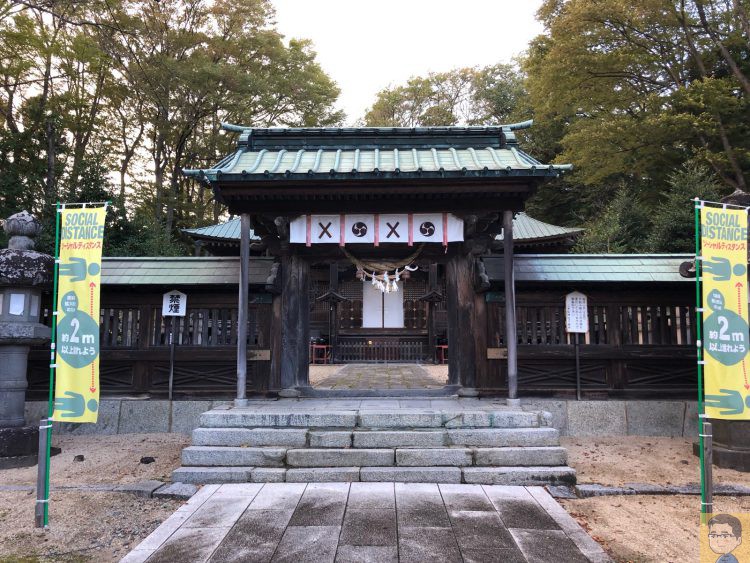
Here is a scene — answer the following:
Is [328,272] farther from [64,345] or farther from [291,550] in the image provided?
[291,550]

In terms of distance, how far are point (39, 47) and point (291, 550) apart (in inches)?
909

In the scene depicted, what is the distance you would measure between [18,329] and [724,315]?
10.4 meters

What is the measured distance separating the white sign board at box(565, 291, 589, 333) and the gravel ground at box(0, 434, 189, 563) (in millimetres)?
7344

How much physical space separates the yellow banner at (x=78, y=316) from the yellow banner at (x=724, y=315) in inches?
291

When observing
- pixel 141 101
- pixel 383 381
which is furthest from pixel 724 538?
pixel 141 101

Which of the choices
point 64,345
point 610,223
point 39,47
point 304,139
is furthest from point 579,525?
point 39,47

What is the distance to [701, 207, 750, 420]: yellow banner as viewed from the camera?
5.41m

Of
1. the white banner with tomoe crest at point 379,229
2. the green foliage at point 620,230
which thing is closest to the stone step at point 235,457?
the white banner with tomoe crest at point 379,229

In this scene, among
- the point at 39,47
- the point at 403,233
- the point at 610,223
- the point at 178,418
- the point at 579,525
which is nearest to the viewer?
the point at 579,525

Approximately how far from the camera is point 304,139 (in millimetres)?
9336

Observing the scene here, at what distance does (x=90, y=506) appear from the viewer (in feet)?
18.8

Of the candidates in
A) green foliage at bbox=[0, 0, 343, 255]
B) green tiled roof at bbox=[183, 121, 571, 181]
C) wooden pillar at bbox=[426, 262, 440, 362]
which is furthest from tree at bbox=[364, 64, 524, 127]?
green tiled roof at bbox=[183, 121, 571, 181]

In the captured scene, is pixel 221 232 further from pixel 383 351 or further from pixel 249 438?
pixel 249 438

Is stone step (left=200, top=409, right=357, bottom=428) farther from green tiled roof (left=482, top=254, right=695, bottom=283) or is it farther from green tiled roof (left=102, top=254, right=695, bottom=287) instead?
green tiled roof (left=482, top=254, right=695, bottom=283)
